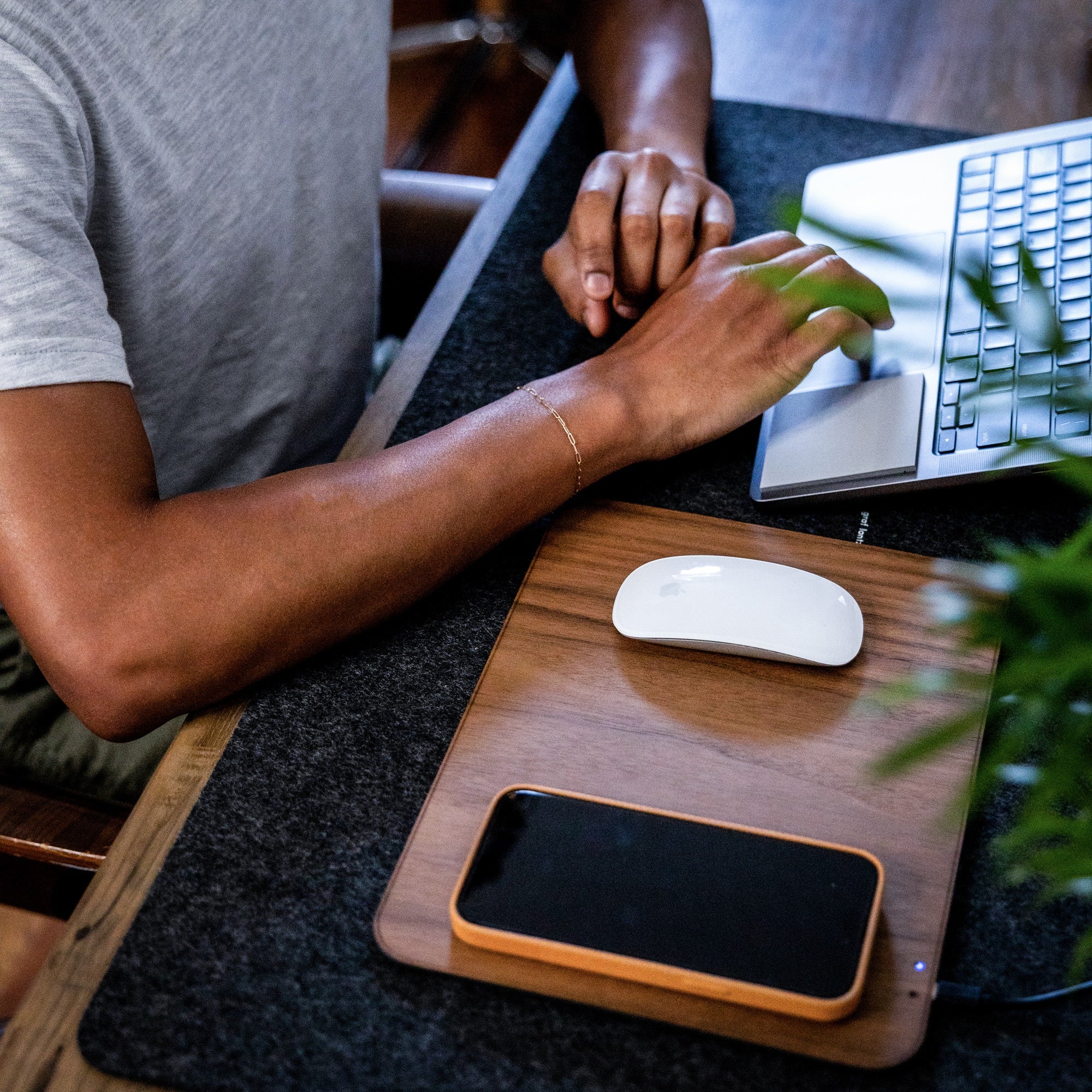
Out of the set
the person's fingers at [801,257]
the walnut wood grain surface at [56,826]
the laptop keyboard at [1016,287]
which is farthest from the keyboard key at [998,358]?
the walnut wood grain surface at [56,826]

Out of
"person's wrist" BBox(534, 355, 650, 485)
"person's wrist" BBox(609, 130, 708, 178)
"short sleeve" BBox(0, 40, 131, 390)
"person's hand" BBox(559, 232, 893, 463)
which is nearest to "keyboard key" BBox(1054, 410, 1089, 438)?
"person's hand" BBox(559, 232, 893, 463)

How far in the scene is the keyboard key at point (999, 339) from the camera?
57cm

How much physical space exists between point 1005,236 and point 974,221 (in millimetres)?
26

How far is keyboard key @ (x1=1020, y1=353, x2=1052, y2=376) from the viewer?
1.77ft

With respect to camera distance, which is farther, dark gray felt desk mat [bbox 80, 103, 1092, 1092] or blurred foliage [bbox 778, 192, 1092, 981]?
dark gray felt desk mat [bbox 80, 103, 1092, 1092]

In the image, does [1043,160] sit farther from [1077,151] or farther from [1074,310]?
[1074,310]

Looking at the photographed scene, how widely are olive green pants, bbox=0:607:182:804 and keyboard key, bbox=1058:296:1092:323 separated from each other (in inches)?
22.0

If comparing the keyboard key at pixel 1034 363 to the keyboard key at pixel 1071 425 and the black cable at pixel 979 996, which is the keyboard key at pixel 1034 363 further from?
the black cable at pixel 979 996

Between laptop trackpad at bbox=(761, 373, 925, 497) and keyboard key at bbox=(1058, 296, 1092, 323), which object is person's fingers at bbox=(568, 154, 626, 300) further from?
keyboard key at bbox=(1058, 296, 1092, 323)

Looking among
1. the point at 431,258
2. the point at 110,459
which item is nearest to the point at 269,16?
the point at 431,258

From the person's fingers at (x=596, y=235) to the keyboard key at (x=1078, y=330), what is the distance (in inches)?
10.2

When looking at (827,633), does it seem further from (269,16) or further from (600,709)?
(269,16)

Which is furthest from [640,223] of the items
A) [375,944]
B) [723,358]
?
[375,944]

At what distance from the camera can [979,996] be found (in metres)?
0.37
